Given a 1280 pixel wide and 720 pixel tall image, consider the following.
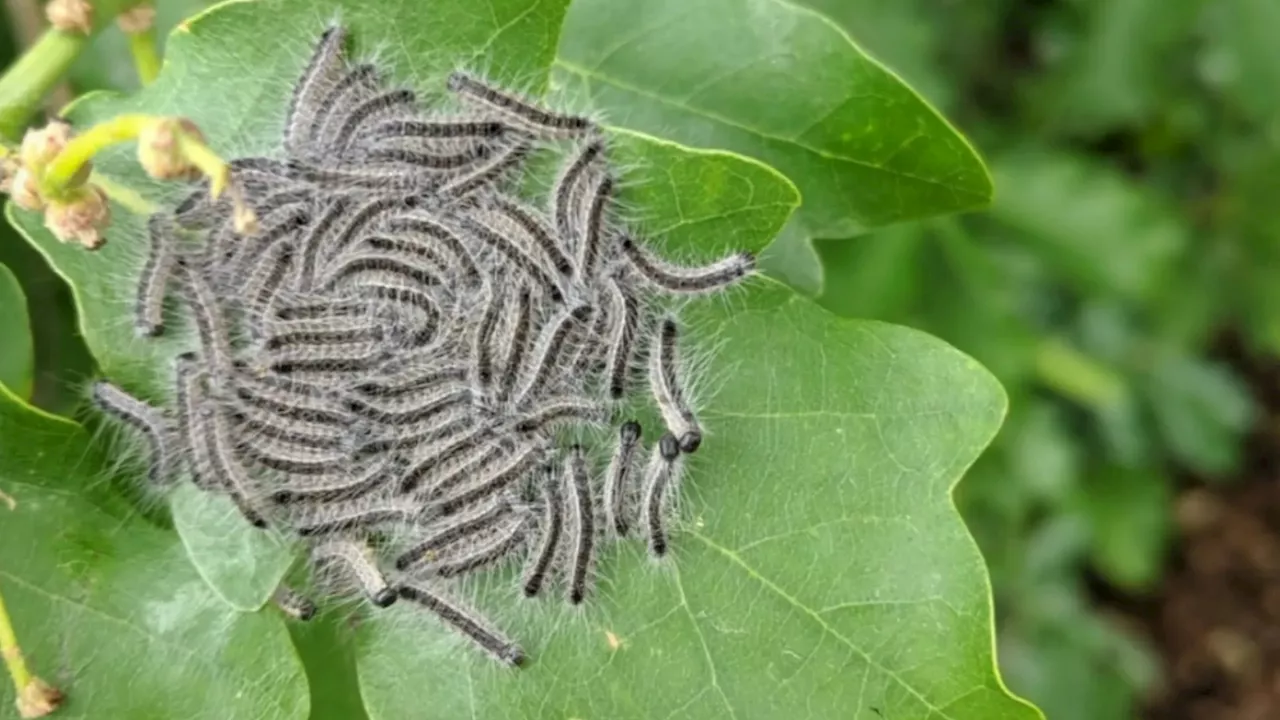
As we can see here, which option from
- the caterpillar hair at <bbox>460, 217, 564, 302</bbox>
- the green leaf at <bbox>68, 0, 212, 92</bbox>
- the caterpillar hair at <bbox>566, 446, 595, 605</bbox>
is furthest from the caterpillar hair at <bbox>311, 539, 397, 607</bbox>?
the green leaf at <bbox>68, 0, 212, 92</bbox>

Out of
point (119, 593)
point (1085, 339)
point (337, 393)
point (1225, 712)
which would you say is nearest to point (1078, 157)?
point (1085, 339)

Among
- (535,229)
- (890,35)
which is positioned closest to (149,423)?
(535,229)

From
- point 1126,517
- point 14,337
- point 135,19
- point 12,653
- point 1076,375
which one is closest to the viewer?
point 12,653

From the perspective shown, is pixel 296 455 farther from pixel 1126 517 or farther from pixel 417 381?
pixel 1126 517

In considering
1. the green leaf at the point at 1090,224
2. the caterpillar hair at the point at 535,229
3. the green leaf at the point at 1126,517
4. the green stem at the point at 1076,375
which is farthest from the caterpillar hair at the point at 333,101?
the green leaf at the point at 1126,517

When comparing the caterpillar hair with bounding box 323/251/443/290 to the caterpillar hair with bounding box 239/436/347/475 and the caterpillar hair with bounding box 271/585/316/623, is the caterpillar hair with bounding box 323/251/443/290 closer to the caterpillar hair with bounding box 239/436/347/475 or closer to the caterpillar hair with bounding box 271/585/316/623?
the caterpillar hair with bounding box 239/436/347/475

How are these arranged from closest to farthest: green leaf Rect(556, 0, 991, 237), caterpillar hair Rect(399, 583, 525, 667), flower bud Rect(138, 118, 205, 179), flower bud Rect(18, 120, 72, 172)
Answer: flower bud Rect(138, 118, 205, 179) → flower bud Rect(18, 120, 72, 172) → caterpillar hair Rect(399, 583, 525, 667) → green leaf Rect(556, 0, 991, 237)

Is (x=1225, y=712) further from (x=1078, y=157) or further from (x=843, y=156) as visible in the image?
(x=843, y=156)
